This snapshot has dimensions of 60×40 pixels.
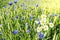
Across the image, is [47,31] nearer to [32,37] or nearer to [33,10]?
[32,37]

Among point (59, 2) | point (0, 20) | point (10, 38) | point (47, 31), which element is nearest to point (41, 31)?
point (47, 31)

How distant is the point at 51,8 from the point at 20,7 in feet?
1.22

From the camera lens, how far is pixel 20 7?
2.34 metres

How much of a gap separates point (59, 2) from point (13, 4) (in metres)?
0.57

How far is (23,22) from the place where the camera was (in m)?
2.01

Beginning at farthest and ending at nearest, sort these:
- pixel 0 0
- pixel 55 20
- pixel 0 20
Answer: pixel 0 0
pixel 0 20
pixel 55 20

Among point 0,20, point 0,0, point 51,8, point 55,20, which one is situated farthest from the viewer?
point 0,0

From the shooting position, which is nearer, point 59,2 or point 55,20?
point 55,20

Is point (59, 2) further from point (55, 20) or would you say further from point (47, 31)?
point (47, 31)

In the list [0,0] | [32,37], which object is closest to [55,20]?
[32,37]

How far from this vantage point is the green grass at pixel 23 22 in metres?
1.77

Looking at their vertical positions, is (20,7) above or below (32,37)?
above

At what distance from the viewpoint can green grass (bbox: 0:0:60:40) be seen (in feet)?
5.82

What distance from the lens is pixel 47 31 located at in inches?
70.3
